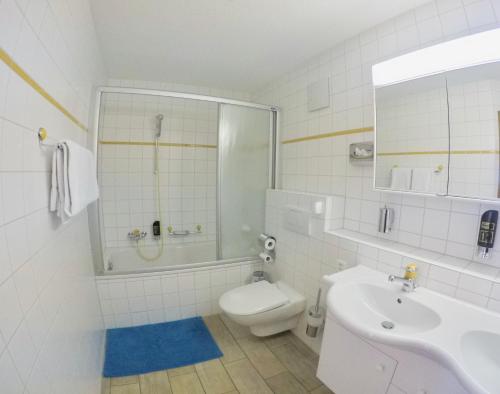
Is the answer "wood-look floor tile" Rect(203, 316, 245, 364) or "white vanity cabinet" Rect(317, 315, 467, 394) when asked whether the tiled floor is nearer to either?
"wood-look floor tile" Rect(203, 316, 245, 364)

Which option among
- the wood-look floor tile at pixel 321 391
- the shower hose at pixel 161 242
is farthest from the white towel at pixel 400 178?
the shower hose at pixel 161 242

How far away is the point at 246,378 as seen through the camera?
4.97 feet

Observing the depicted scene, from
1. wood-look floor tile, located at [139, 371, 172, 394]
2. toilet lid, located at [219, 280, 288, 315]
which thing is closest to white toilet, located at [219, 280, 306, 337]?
toilet lid, located at [219, 280, 288, 315]

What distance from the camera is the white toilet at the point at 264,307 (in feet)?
5.36

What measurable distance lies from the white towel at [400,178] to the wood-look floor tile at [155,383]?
188 cm

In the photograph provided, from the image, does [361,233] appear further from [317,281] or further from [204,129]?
[204,129]

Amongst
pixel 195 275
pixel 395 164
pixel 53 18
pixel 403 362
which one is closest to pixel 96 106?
pixel 53 18

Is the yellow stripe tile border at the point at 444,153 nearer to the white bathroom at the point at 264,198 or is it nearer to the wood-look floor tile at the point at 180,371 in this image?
the white bathroom at the point at 264,198

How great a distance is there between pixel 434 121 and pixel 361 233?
31.1 inches

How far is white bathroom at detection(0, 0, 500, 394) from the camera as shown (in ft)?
2.46

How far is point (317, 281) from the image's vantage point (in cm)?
170

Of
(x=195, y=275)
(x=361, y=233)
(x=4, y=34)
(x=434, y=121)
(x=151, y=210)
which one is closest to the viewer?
(x=4, y=34)

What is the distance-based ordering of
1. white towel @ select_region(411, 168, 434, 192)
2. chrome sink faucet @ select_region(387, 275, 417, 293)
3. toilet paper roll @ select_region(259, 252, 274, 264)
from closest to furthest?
1. chrome sink faucet @ select_region(387, 275, 417, 293)
2. white towel @ select_region(411, 168, 434, 192)
3. toilet paper roll @ select_region(259, 252, 274, 264)

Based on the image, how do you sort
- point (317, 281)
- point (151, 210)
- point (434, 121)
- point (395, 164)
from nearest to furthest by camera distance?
point (434, 121), point (395, 164), point (317, 281), point (151, 210)
